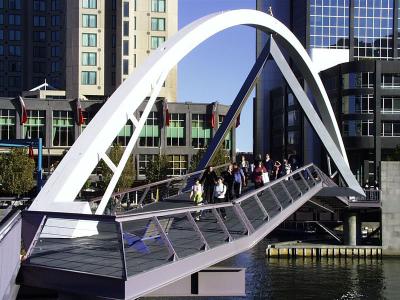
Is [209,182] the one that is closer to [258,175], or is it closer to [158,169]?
[258,175]

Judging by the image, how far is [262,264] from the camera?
4372 cm

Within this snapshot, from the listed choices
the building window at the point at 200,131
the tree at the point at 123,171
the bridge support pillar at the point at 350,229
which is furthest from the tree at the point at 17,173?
the bridge support pillar at the point at 350,229

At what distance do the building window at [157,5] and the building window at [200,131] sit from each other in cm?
1377

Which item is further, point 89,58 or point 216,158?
point 89,58

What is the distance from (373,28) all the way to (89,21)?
3364 centimetres

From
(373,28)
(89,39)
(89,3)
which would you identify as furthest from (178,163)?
(373,28)

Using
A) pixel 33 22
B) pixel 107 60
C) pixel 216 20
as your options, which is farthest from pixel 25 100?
pixel 216 20

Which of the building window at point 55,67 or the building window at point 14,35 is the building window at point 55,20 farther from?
the building window at point 55,67

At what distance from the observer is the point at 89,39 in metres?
88.6

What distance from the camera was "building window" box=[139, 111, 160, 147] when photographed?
86000 millimetres

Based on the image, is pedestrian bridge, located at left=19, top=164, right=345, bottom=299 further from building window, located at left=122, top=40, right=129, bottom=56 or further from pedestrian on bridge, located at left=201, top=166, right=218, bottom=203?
building window, located at left=122, top=40, right=129, bottom=56

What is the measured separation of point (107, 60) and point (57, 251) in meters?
78.4

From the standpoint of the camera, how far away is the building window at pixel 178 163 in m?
86.0

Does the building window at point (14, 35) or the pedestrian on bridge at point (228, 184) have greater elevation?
the building window at point (14, 35)
